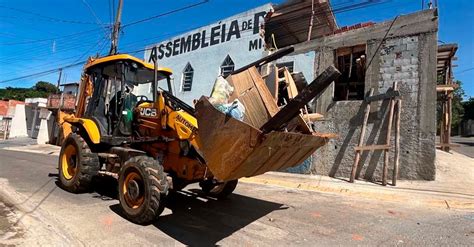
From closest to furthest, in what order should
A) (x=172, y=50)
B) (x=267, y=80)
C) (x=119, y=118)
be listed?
1. (x=267, y=80)
2. (x=119, y=118)
3. (x=172, y=50)

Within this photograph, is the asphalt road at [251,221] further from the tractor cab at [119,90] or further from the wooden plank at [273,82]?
the wooden plank at [273,82]

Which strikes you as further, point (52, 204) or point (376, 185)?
point (376, 185)

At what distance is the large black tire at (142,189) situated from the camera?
4.99m

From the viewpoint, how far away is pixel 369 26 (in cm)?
1166

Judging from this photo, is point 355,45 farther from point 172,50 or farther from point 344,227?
point 172,50

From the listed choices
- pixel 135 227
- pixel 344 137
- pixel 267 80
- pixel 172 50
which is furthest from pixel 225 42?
pixel 135 227

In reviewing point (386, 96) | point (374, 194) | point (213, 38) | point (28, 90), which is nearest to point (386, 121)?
point (386, 96)

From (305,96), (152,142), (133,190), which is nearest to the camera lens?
(305,96)

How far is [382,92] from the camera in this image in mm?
11039

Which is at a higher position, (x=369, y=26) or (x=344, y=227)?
(x=369, y=26)

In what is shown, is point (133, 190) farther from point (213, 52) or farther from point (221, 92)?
point (213, 52)

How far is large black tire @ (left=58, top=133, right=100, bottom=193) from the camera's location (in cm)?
695

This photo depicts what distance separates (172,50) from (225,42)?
13.6ft

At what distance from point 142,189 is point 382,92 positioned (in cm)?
868
